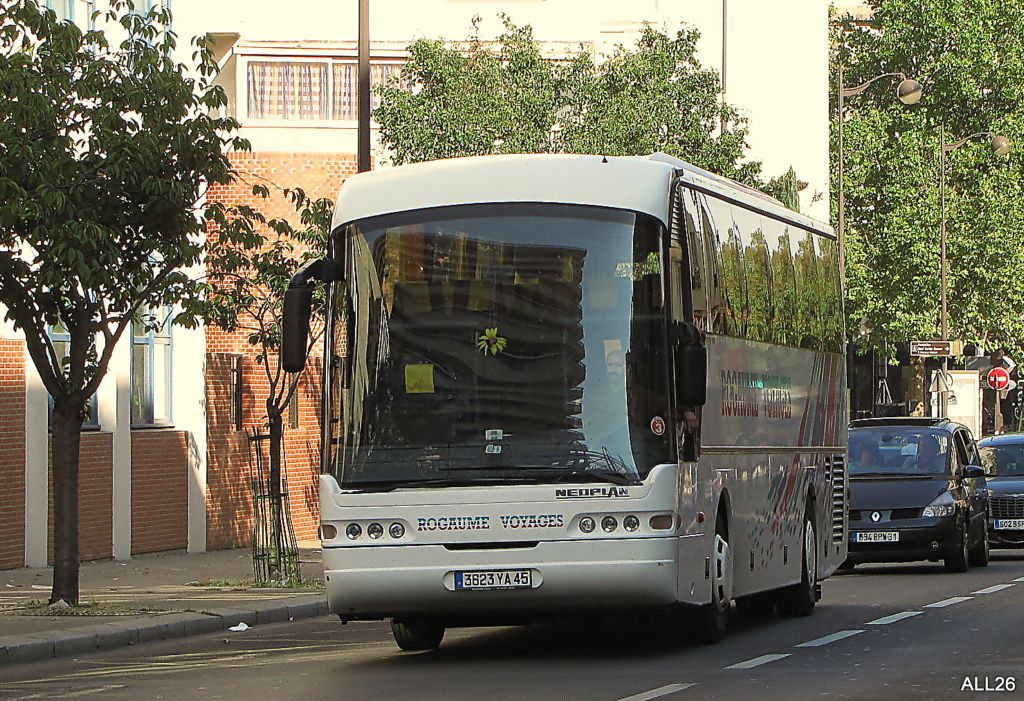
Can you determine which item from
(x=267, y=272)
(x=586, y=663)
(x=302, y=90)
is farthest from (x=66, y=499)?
(x=302, y=90)

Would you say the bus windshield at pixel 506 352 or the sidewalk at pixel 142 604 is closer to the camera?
the bus windshield at pixel 506 352

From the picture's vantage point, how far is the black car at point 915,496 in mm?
25281

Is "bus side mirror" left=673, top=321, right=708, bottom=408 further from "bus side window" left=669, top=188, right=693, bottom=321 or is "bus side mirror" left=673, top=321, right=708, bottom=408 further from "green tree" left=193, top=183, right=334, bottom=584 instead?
"green tree" left=193, top=183, right=334, bottom=584

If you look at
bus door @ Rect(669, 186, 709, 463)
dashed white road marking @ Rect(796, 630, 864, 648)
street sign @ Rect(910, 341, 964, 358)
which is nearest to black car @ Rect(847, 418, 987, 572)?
dashed white road marking @ Rect(796, 630, 864, 648)

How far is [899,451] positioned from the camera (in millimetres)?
26625

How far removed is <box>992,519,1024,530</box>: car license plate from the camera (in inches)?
1180

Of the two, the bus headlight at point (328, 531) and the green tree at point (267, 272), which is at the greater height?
the green tree at point (267, 272)

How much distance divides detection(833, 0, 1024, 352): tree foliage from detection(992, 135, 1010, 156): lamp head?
1.65 ft

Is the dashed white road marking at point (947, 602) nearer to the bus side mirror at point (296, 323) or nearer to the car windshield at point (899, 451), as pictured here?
the car windshield at point (899, 451)

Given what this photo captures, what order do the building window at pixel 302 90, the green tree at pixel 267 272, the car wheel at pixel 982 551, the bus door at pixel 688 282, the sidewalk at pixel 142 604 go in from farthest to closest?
the building window at pixel 302 90 < the car wheel at pixel 982 551 < the green tree at pixel 267 272 < the sidewalk at pixel 142 604 < the bus door at pixel 688 282

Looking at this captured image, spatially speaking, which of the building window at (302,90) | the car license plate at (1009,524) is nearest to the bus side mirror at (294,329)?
the car license plate at (1009,524)

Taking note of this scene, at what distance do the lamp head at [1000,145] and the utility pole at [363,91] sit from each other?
37.2 metres

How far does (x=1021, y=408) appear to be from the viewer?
227 ft

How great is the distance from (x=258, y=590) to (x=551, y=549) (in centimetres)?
901
